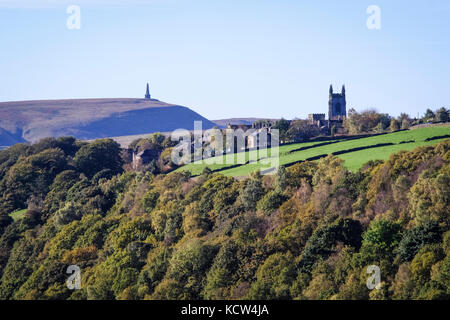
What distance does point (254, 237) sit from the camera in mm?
63188

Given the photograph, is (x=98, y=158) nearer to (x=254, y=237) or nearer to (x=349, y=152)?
(x=349, y=152)

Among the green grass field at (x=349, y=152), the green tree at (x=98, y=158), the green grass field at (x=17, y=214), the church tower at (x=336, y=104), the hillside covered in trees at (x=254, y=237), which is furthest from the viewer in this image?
the church tower at (x=336, y=104)

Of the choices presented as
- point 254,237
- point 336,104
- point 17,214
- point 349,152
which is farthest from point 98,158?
point 336,104

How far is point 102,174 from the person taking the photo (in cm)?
10900

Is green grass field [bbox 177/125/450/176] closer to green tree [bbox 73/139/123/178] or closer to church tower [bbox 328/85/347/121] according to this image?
green tree [bbox 73/139/123/178]

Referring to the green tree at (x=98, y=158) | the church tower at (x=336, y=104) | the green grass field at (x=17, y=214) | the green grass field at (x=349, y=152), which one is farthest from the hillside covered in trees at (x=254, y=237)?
the church tower at (x=336, y=104)

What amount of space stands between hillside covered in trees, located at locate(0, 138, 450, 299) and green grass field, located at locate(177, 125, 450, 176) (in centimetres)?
322

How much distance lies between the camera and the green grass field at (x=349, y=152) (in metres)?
75.2

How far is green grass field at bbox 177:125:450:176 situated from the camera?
75.2 m

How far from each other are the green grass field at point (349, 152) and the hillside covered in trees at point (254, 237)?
3.22 meters

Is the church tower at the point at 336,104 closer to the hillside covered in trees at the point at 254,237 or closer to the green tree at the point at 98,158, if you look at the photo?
the green tree at the point at 98,158
